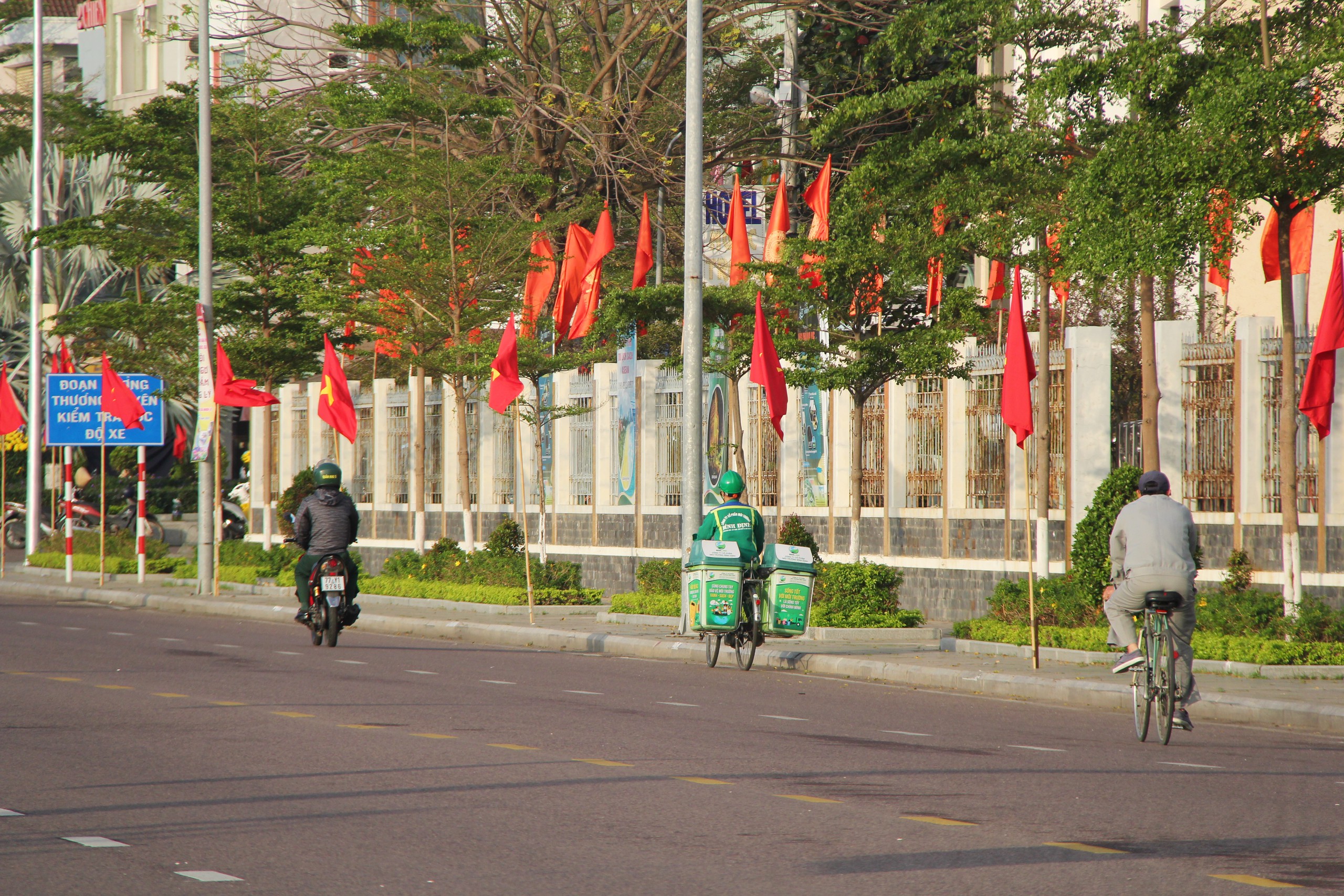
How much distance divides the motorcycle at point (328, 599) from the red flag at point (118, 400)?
12.3 metres

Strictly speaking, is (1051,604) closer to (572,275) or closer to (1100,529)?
(1100,529)

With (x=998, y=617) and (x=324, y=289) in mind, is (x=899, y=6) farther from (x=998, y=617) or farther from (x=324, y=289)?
(x=998, y=617)

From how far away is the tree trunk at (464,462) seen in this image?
83.8 ft

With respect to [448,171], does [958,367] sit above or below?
below

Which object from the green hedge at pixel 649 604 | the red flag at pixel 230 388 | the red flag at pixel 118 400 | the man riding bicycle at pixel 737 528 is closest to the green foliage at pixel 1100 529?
the man riding bicycle at pixel 737 528

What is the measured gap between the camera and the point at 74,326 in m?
32.1

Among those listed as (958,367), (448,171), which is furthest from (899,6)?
(958,367)

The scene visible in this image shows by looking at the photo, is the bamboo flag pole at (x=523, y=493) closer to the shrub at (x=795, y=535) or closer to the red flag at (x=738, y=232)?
the shrub at (x=795, y=535)

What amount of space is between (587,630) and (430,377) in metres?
11.7

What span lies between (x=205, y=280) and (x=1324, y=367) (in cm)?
1723

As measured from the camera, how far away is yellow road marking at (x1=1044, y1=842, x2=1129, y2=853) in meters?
7.30

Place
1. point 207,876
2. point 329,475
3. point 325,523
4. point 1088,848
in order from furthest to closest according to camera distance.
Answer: point 329,475 < point 325,523 < point 1088,848 < point 207,876

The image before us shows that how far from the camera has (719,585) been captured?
15.6 meters

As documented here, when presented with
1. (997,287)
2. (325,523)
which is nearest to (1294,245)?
(997,287)
